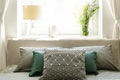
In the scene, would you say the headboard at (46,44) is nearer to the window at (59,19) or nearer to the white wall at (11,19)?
the white wall at (11,19)

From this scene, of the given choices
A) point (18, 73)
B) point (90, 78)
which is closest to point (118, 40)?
point (90, 78)

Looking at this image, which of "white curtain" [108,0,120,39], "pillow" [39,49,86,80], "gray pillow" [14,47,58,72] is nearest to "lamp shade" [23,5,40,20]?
"gray pillow" [14,47,58,72]

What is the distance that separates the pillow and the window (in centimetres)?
103

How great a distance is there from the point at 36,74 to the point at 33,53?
310mm

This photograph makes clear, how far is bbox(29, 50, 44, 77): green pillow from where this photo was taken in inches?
113

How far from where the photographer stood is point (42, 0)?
151 inches

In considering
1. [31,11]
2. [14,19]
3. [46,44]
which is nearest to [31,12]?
[31,11]

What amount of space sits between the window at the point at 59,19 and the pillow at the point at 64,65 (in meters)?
1.03

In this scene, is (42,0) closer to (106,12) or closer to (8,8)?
(8,8)

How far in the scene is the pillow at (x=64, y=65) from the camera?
2643 millimetres

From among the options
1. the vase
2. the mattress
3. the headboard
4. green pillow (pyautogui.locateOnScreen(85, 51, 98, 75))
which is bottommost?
the mattress

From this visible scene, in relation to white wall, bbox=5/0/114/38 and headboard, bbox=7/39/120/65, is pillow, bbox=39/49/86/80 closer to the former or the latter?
headboard, bbox=7/39/120/65

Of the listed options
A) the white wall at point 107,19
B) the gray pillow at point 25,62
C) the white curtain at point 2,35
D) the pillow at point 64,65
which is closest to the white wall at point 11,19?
the white curtain at point 2,35

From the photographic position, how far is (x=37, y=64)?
293cm
